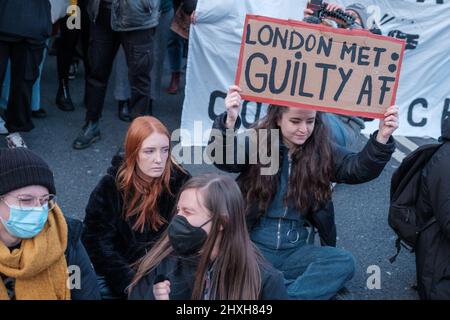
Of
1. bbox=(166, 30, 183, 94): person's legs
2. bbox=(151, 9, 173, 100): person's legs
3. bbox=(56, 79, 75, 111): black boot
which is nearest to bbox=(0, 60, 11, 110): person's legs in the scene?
bbox=(56, 79, 75, 111): black boot

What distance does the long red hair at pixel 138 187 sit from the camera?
338cm

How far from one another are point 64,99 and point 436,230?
11.9 ft

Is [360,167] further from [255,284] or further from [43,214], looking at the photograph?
[43,214]

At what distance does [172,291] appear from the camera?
2648 mm

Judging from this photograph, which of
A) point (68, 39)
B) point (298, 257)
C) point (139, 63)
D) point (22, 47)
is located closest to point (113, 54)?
point (139, 63)

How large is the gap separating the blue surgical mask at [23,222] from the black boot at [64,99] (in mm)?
3496

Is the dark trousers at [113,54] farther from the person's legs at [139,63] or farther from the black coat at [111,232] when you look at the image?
the black coat at [111,232]

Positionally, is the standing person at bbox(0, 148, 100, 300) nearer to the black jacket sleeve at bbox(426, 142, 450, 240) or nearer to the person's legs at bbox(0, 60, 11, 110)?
the black jacket sleeve at bbox(426, 142, 450, 240)

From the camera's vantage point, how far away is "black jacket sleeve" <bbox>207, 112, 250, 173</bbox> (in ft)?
10.6

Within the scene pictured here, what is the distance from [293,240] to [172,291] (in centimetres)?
99

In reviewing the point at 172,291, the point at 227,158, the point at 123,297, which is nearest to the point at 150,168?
the point at 227,158

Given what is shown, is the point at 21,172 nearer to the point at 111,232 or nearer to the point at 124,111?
the point at 111,232

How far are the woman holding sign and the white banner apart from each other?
83.6 inches

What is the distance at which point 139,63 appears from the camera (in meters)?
5.05
